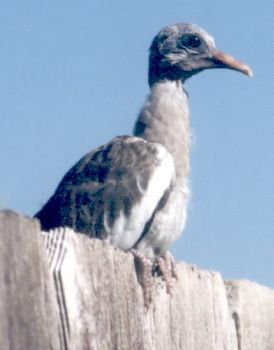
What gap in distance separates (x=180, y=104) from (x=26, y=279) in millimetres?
4365

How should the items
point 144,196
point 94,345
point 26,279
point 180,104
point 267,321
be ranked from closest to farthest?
1. point 26,279
2. point 94,345
3. point 267,321
4. point 144,196
5. point 180,104

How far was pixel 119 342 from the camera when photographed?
2635mm

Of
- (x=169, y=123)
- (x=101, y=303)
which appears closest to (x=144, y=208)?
(x=169, y=123)

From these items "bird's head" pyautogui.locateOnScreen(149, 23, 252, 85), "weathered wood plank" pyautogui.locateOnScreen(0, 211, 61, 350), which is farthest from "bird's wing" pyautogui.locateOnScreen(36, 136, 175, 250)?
"weathered wood plank" pyautogui.locateOnScreen(0, 211, 61, 350)

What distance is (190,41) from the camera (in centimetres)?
703

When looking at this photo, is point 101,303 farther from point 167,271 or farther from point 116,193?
point 116,193

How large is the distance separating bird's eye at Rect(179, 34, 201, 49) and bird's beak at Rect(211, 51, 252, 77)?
194 millimetres

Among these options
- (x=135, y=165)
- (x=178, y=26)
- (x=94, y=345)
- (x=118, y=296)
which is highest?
(x=178, y=26)

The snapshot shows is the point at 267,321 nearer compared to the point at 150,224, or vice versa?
the point at 267,321

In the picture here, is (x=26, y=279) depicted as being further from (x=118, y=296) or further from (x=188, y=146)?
(x=188, y=146)

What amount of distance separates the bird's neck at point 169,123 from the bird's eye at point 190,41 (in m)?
0.46

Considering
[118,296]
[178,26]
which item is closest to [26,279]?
[118,296]

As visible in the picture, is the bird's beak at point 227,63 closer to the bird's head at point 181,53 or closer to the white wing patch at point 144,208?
the bird's head at point 181,53

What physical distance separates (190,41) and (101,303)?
15.4 feet
